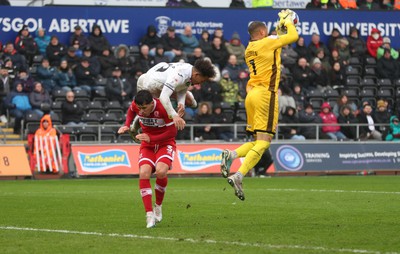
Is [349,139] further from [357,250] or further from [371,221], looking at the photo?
[357,250]

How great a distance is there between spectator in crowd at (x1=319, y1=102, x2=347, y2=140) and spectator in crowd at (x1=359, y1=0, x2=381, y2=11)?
6.25 metres

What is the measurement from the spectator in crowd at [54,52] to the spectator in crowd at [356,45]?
11.0 meters

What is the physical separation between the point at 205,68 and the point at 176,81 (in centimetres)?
46

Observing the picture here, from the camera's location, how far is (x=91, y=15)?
3366 centimetres

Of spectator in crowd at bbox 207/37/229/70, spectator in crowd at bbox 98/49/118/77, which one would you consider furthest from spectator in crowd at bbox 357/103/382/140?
spectator in crowd at bbox 98/49/118/77

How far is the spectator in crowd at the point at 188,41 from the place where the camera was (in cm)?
3319

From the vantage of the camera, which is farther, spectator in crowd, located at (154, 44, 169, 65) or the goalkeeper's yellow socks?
spectator in crowd, located at (154, 44, 169, 65)

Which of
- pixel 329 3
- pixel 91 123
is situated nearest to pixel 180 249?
pixel 91 123

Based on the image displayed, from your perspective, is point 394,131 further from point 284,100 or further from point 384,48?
point 384,48

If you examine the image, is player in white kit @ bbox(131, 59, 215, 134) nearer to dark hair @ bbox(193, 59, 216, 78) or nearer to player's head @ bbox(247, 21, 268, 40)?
dark hair @ bbox(193, 59, 216, 78)

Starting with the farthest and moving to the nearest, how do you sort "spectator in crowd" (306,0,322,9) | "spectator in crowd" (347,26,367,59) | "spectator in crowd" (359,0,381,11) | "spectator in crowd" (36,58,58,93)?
1. "spectator in crowd" (359,0,381,11)
2. "spectator in crowd" (306,0,322,9)
3. "spectator in crowd" (347,26,367,59)
4. "spectator in crowd" (36,58,58,93)

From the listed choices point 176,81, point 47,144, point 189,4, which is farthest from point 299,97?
point 176,81

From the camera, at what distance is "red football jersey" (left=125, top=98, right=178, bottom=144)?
13.2m

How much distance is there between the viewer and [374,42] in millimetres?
35969
